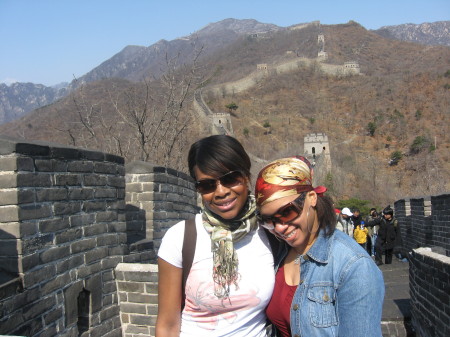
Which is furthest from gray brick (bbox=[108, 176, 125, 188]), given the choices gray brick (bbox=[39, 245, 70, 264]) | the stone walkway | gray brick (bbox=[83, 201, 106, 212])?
the stone walkway

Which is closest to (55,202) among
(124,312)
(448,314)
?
(124,312)

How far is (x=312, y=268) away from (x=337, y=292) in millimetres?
148

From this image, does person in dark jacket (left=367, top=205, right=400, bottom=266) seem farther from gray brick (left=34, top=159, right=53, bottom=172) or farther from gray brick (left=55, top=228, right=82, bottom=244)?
gray brick (left=34, top=159, right=53, bottom=172)

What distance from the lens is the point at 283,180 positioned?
6.31ft

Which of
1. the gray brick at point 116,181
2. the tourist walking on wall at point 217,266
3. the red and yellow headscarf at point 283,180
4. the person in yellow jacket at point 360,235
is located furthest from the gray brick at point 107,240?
the person in yellow jacket at point 360,235

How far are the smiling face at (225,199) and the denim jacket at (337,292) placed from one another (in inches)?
16.1

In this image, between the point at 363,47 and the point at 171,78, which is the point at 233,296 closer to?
the point at 171,78

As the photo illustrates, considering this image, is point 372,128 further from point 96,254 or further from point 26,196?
point 26,196

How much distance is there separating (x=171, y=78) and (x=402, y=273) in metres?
8.33

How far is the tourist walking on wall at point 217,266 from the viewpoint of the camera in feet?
A: 6.64

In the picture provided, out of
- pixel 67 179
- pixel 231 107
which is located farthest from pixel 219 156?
pixel 231 107

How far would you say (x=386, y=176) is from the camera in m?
41.6

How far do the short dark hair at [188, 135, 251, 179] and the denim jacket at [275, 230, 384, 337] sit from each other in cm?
51

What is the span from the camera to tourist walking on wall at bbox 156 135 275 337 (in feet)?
6.64
